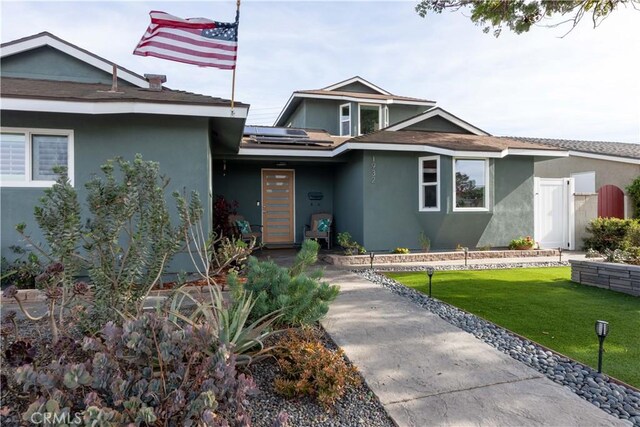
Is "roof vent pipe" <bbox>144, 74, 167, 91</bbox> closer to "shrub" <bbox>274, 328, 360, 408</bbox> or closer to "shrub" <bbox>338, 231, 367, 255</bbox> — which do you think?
"shrub" <bbox>338, 231, 367, 255</bbox>

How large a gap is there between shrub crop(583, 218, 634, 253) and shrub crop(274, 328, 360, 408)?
11.2 metres

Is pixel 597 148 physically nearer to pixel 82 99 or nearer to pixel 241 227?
pixel 241 227

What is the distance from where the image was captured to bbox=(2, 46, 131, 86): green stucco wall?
812 cm

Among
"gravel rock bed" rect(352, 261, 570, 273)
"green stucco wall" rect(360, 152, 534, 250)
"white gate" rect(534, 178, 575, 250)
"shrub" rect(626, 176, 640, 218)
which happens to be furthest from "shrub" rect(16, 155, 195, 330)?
"shrub" rect(626, 176, 640, 218)

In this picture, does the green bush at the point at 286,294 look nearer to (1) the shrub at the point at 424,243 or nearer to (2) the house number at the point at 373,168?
(2) the house number at the point at 373,168

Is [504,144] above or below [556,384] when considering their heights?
above

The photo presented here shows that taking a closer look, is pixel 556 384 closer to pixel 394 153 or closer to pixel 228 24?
pixel 228 24

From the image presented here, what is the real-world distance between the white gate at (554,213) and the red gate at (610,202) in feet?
7.66

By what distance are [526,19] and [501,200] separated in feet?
17.9

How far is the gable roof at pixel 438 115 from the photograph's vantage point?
38.2 feet

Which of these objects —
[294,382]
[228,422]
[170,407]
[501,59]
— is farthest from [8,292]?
[501,59]

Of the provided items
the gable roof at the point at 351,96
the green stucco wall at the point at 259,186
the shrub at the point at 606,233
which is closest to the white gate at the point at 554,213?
the shrub at the point at 606,233

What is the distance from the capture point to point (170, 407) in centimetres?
196

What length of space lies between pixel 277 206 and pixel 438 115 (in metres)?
6.61
